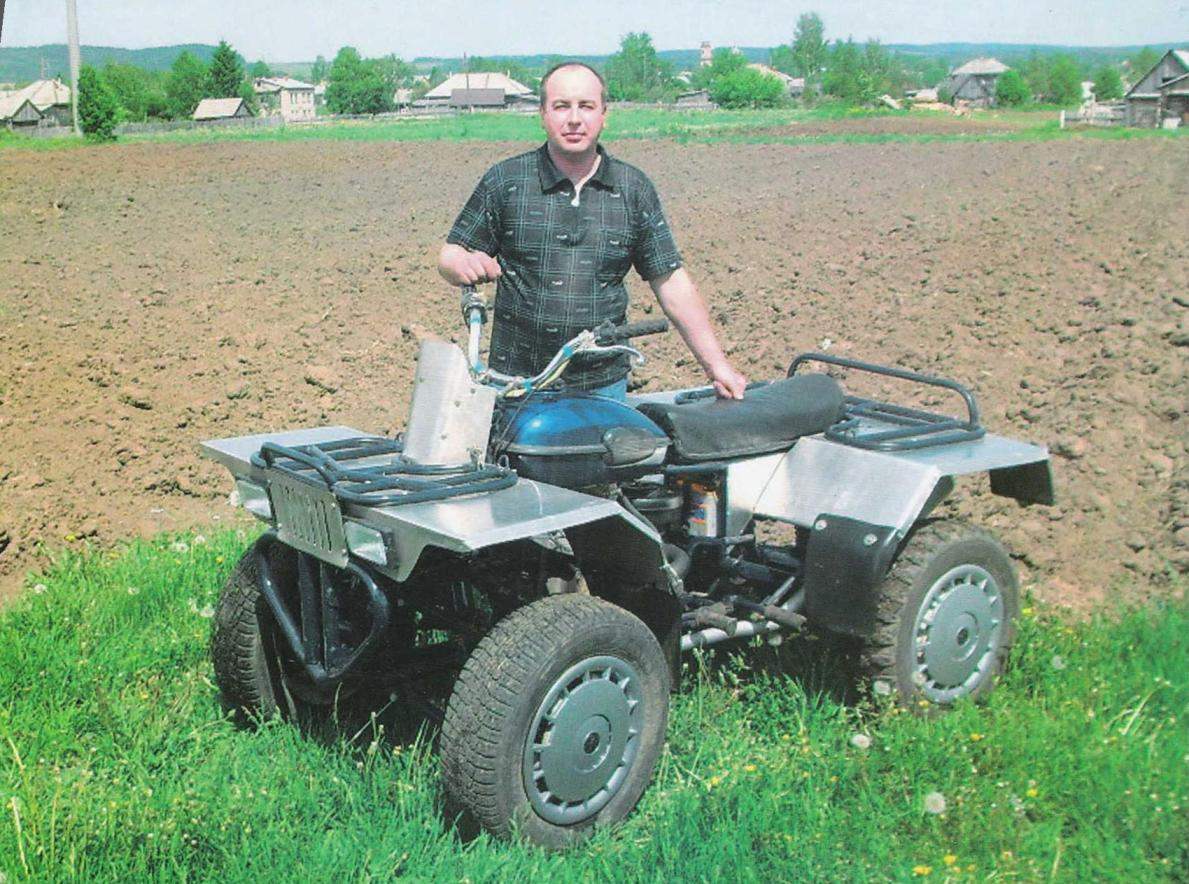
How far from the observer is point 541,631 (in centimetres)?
349

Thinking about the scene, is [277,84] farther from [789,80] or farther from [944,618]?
[944,618]

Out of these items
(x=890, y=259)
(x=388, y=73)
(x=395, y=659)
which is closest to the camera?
(x=395, y=659)

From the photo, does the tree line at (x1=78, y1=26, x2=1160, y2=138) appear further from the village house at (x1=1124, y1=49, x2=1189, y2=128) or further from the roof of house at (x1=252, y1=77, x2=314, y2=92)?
the roof of house at (x1=252, y1=77, x2=314, y2=92)

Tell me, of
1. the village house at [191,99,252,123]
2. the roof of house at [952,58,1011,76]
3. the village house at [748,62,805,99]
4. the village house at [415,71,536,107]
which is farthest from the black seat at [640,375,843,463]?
the village house at [748,62,805,99]

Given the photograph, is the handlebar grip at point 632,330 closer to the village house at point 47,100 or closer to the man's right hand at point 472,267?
the man's right hand at point 472,267

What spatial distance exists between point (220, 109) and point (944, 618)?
85.2 metres

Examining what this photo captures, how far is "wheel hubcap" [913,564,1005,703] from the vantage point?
4293 millimetres

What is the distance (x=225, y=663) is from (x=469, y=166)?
21428mm

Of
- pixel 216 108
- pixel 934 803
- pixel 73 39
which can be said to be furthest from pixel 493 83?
pixel 934 803

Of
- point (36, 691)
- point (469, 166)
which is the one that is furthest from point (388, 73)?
point (36, 691)

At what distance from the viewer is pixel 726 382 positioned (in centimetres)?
445

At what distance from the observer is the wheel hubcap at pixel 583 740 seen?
3.51 meters

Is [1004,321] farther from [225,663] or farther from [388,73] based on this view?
[388,73]

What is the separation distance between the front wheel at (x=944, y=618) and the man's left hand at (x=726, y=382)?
2.38 ft
